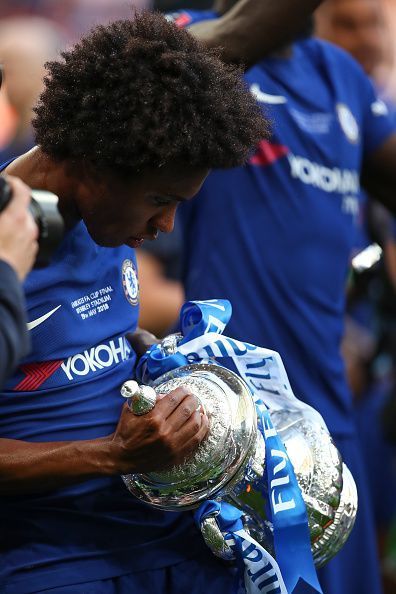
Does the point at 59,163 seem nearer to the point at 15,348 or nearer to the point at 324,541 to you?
the point at 15,348

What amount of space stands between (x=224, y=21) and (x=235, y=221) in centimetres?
57

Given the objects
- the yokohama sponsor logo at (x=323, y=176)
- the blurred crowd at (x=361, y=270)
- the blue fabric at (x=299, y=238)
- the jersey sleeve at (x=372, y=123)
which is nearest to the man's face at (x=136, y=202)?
the blue fabric at (x=299, y=238)

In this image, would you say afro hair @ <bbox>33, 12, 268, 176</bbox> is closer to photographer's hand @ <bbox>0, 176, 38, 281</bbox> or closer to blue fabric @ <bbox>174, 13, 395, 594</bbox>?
photographer's hand @ <bbox>0, 176, 38, 281</bbox>

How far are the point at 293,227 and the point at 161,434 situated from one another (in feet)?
4.33

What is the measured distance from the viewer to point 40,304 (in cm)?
209

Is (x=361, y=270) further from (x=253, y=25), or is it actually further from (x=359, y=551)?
(x=253, y=25)

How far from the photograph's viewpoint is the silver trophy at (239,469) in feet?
6.60

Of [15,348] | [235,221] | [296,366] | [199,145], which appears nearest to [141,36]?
[199,145]

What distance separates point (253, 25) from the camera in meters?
2.71

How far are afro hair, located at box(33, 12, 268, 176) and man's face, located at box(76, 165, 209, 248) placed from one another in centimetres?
3

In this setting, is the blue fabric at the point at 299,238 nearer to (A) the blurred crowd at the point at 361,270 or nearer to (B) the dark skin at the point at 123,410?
(A) the blurred crowd at the point at 361,270

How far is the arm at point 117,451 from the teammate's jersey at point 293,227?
1.11 metres

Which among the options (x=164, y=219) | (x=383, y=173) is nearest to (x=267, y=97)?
(x=383, y=173)

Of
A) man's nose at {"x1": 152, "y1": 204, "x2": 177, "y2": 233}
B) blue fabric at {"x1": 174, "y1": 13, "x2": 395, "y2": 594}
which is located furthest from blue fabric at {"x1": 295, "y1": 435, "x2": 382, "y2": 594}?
man's nose at {"x1": 152, "y1": 204, "x2": 177, "y2": 233}
